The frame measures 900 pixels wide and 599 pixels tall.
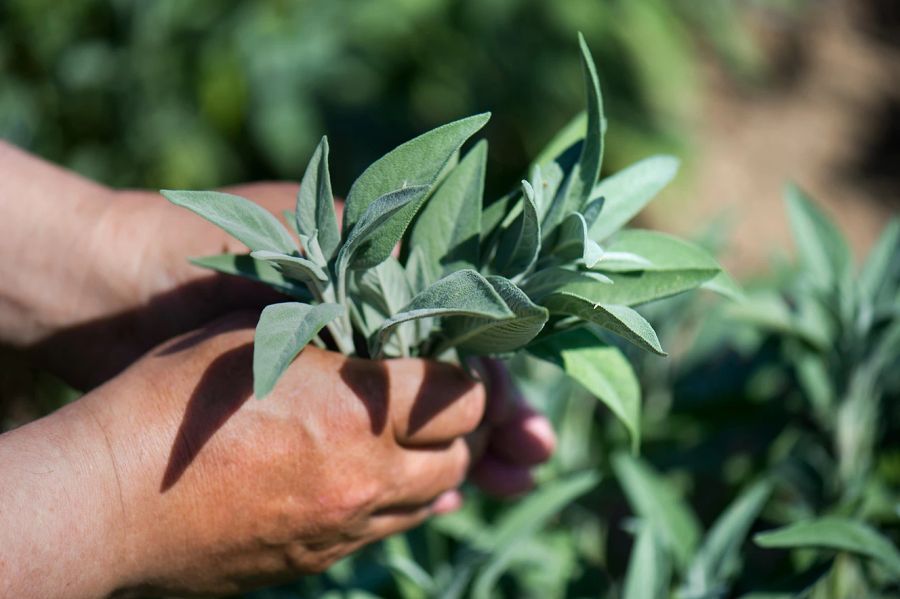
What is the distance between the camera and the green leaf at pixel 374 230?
0.71 metres

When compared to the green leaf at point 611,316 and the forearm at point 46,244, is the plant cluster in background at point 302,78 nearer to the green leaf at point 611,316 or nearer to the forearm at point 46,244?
the forearm at point 46,244

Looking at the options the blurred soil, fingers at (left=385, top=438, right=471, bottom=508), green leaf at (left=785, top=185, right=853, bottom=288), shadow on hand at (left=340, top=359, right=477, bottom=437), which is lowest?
the blurred soil

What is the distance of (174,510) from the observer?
2.79 feet

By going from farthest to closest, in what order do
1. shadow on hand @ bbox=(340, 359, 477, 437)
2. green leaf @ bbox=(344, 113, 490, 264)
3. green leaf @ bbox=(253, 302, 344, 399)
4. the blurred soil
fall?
the blurred soil → shadow on hand @ bbox=(340, 359, 477, 437) → green leaf @ bbox=(344, 113, 490, 264) → green leaf @ bbox=(253, 302, 344, 399)

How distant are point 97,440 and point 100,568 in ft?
0.38

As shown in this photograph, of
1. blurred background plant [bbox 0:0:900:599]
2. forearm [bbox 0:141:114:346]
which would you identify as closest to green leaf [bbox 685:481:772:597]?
blurred background plant [bbox 0:0:900:599]

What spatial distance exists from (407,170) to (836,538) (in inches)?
25.4

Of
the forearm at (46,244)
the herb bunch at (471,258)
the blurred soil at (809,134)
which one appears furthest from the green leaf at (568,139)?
the blurred soil at (809,134)

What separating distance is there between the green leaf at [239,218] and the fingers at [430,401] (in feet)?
0.54

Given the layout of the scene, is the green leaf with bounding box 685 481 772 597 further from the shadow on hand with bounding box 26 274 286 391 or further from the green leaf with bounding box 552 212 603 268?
the shadow on hand with bounding box 26 274 286 391

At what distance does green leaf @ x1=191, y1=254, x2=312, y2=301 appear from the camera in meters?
0.89

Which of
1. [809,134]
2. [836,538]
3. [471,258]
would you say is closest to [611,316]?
[471,258]

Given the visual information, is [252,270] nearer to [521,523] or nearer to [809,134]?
[521,523]

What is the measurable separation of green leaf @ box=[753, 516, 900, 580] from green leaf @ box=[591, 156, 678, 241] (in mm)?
387
